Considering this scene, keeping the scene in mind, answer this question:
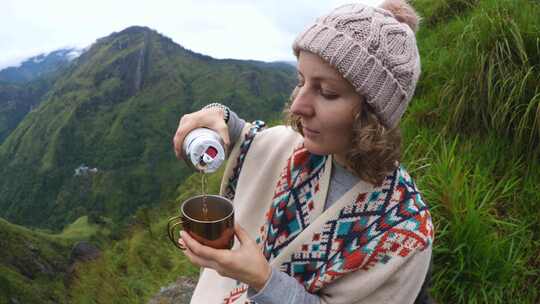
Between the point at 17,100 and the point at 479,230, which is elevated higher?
the point at 479,230

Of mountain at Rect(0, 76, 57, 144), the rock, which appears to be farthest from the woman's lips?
mountain at Rect(0, 76, 57, 144)

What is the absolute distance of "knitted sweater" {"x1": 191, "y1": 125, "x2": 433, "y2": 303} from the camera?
1467 millimetres

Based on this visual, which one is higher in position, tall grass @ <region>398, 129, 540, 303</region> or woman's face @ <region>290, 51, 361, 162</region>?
woman's face @ <region>290, 51, 361, 162</region>

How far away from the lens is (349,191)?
1.62 metres

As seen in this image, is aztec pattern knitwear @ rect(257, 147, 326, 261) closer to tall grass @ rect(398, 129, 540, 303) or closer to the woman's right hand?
the woman's right hand

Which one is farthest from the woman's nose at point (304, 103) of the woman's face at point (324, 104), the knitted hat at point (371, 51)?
the knitted hat at point (371, 51)

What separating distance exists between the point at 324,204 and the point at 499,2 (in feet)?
11.2

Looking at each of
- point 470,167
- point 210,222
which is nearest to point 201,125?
point 210,222

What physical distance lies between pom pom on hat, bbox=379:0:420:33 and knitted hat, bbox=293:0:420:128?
148mm

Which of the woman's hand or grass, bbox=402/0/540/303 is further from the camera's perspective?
grass, bbox=402/0/540/303

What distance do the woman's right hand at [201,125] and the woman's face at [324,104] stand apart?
0.48 m

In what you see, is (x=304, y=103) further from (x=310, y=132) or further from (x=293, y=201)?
(x=293, y=201)

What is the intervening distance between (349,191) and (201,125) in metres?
0.76

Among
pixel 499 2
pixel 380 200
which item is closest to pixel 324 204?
pixel 380 200
